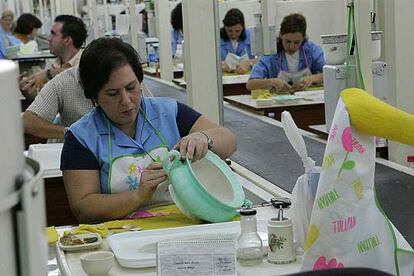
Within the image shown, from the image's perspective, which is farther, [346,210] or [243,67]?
[243,67]

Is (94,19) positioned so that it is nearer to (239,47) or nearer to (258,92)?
(239,47)

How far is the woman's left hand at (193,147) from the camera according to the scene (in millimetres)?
2464

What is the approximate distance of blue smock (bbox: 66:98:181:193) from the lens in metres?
2.67

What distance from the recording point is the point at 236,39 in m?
7.91

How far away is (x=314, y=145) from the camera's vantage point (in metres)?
4.29

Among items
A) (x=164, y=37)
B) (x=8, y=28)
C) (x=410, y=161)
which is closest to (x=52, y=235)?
(x=410, y=161)

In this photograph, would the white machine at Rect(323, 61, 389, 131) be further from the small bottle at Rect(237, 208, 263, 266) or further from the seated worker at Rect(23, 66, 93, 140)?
the small bottle at Rect(237, 208, 263, 266)

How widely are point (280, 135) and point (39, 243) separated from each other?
3.69 meters

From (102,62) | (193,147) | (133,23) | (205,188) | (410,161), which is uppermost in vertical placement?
(133,23)

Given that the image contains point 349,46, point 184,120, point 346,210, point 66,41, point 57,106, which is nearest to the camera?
point 346,210

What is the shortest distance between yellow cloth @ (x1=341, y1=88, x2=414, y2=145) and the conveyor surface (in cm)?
93

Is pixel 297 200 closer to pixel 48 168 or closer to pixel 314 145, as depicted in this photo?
pixel 48 168

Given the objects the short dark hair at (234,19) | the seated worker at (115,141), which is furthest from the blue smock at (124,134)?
the short dark hair at (234,19)

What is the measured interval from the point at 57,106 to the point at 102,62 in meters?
1.41
